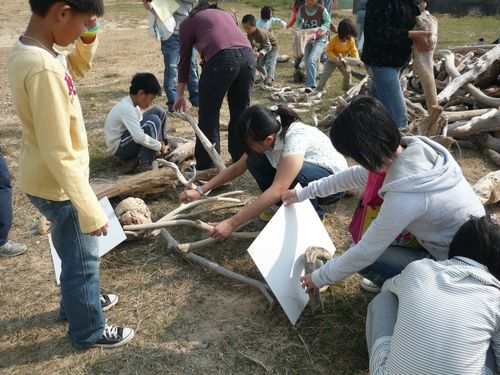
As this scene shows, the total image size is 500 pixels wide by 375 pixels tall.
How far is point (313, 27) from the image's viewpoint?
7.21 metres

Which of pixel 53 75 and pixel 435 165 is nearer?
pixel 53 75

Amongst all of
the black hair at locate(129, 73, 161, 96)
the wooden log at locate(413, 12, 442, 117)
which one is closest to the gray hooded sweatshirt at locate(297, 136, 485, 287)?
the wooden log at locate(413, 12, 442, 117)

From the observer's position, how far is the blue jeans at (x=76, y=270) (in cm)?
185

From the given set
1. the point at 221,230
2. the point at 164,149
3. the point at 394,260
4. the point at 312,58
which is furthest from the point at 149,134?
the point at 312,58

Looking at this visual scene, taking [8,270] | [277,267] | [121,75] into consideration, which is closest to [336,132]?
[277,267]

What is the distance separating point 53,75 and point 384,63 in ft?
8.09

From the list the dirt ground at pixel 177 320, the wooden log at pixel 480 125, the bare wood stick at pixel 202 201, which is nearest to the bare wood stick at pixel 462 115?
the wooden log at pixel 480 125

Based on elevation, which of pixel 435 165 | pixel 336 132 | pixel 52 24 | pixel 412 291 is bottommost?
pixel 412 291

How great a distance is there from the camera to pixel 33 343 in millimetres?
2232

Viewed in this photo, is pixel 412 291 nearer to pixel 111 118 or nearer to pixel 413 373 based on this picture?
pixel 413 373

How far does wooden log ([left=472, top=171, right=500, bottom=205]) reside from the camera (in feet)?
10.5

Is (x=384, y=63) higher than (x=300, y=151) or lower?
higher

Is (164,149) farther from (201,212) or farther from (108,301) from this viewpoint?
(108,301)

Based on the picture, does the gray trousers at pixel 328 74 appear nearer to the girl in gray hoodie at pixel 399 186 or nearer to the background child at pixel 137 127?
the background child at pixel 137 127
